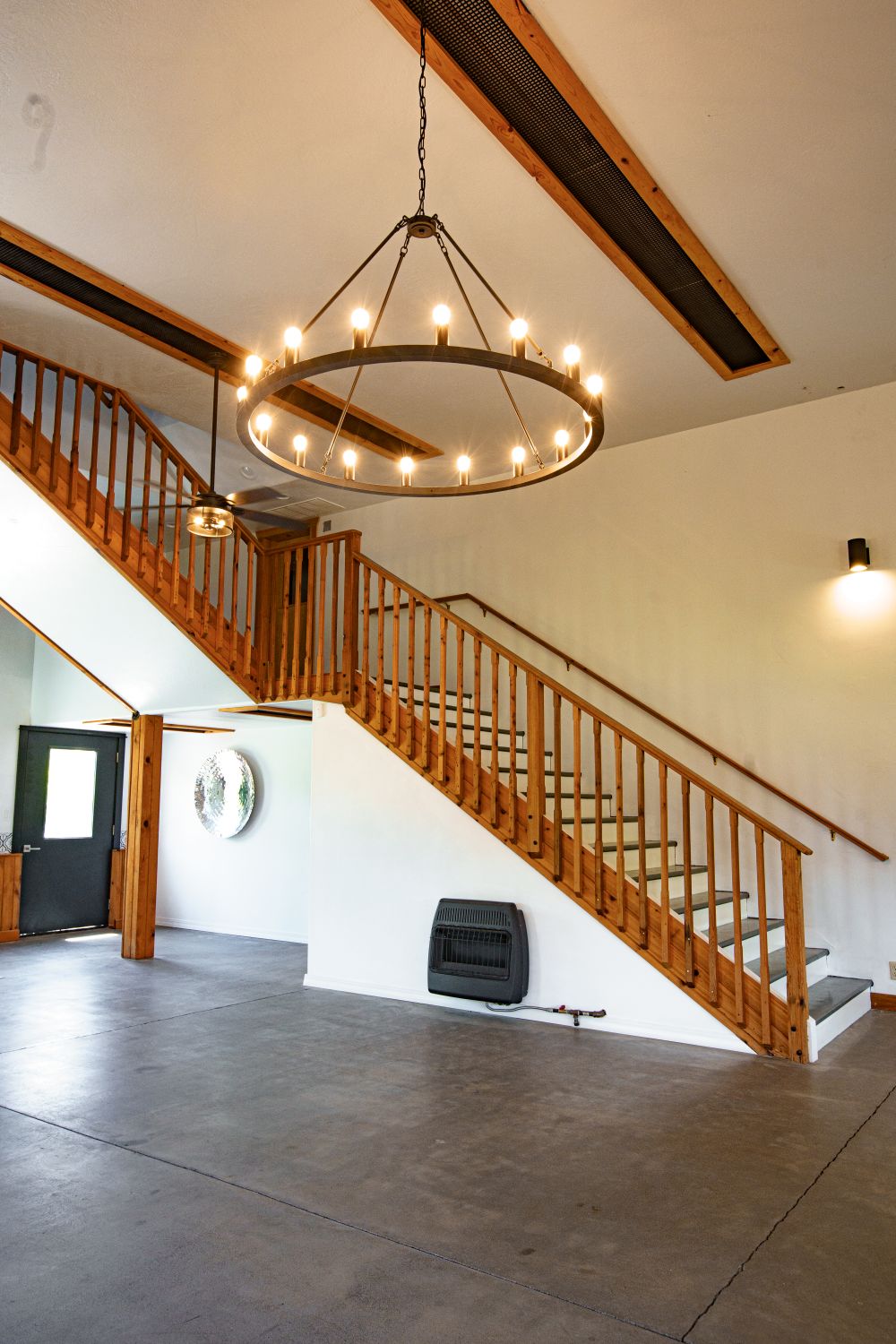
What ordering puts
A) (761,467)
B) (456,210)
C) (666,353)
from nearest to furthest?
1. (456,210)
2. (666,353)
3. (761,467)

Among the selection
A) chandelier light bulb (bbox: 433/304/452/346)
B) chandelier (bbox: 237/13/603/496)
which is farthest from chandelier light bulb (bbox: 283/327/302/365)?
chandelier light bulb (bbox: 433/304/452/346)

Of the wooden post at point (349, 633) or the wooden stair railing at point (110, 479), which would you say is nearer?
the wooden stair railing at point (110, 479)

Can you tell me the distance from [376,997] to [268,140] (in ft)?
16.0

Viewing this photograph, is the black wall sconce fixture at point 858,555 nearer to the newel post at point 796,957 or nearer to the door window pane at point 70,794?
the newel post at point 796,957

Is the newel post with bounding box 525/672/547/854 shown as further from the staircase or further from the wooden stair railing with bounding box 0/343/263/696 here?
the wooden stair railing with bounding box 0/343/263/696

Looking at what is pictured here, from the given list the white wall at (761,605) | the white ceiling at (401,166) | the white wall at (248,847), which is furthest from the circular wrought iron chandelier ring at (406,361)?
the white wall at (248,847)

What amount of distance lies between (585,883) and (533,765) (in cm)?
74

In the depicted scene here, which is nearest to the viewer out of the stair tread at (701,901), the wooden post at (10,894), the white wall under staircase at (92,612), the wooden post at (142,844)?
the stair tread at (701,901)

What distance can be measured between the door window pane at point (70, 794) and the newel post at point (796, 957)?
7510 millimetres

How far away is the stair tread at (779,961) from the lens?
4.79m

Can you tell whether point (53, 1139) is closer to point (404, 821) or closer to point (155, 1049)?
point (155, 1049)

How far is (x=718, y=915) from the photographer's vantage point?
5.64m

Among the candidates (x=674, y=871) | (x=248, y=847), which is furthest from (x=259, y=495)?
(x=674, y=871)

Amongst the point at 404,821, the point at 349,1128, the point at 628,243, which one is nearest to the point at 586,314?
the point at 628,243
